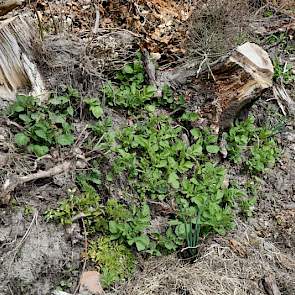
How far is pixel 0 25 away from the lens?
309 centimetres

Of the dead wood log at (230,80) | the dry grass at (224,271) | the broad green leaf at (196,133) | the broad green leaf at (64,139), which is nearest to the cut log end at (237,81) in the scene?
the dead wood log at (230,80)

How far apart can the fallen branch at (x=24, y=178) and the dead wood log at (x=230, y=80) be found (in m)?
1.02

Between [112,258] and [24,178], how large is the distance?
677mm

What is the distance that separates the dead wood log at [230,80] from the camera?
3.35 metres

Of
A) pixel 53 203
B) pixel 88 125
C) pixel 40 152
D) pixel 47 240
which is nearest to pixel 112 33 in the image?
pixel 88 125

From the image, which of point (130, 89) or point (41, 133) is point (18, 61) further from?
point (130, 89)

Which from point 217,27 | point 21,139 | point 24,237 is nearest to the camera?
point 24,237

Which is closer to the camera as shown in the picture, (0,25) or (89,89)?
(0,25)

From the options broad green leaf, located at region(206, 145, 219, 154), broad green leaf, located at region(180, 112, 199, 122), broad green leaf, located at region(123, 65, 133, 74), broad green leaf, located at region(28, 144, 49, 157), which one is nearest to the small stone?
broad green leaf, located at region(28, 144, 49, 157)

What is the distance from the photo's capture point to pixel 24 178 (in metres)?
2.80

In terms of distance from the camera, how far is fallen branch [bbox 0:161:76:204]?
106 inches

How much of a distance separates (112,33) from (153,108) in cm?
69

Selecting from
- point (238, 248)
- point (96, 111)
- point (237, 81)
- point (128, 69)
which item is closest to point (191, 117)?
point (237, 81)

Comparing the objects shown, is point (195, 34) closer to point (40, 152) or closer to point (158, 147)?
point (158, 147)
